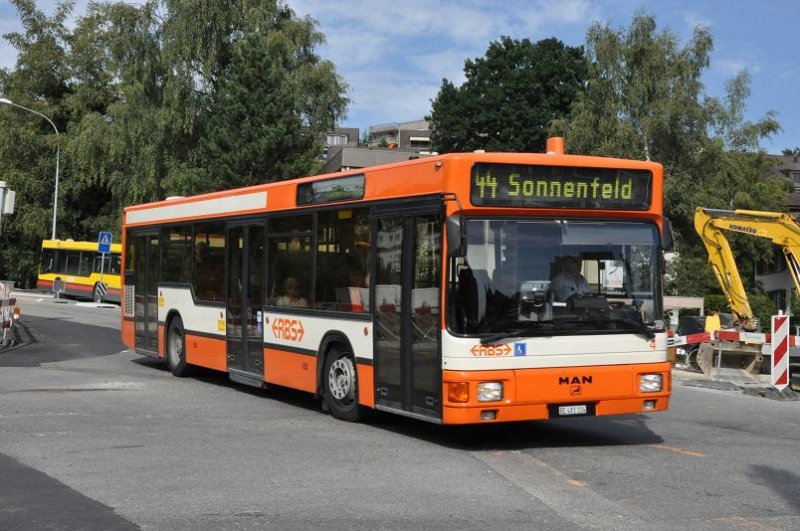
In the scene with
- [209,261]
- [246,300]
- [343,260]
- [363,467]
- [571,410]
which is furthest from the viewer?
[209,261]

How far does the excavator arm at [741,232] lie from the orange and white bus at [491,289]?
11.3 m

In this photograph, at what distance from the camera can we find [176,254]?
15875 millimetres

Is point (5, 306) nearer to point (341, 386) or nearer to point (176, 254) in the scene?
point (176, 254)

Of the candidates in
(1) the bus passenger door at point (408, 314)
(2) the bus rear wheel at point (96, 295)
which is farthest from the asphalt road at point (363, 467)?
(2) the bus rear wheel at point (96, 295)

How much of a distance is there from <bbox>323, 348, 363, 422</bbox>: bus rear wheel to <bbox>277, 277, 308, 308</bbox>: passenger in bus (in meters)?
0.89

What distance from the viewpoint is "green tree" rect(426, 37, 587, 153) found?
59.6m

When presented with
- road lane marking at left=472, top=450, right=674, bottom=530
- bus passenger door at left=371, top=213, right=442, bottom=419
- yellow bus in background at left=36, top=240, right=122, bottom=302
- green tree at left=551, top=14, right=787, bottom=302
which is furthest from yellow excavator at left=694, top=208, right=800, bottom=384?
yellow bus in background at left=36, top=240, right=122, bottom=302

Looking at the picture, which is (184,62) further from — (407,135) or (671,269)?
(407,135)

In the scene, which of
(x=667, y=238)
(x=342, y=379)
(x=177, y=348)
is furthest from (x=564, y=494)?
(x=177, y=348)

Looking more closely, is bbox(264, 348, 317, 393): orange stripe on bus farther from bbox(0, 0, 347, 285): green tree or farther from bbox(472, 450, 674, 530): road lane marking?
bbox(0, 0, 347, 285): green tree

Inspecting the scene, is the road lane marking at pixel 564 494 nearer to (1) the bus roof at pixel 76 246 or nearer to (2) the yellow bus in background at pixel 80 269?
(2) the yellow bus in background at pixel 80 269

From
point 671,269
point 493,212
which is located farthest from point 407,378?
point 671,269

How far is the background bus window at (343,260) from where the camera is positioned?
10719 mm

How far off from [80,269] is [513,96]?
93.4 feet
